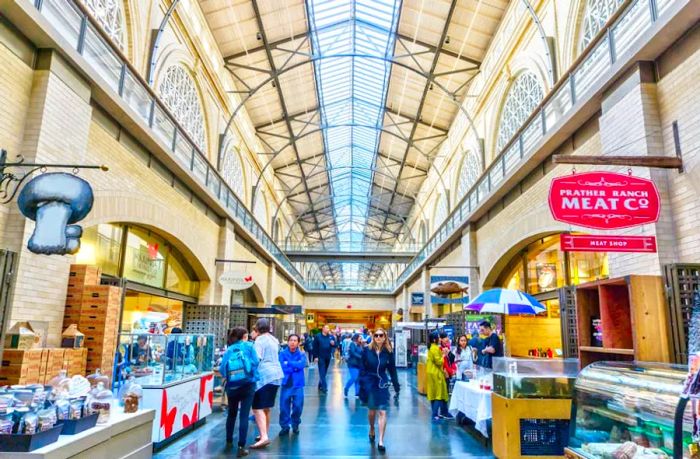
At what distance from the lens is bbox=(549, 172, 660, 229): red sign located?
5590 millimetres

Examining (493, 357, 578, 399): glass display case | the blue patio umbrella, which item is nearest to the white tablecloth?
(493, 357, 578, 399): glass display case

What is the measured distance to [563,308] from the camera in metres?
7.52

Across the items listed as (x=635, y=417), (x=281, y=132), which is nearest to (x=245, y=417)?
(x=635, y=417)

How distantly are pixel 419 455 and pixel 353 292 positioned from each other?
33829 mm

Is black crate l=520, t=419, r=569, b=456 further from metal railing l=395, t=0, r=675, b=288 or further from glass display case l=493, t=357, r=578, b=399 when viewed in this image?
metal railing l=395, t=0, r=675, b=288

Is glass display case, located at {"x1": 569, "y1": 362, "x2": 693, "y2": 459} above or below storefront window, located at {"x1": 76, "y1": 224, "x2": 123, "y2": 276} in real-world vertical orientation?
below

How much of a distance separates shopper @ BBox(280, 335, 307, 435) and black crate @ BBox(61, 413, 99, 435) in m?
3.94

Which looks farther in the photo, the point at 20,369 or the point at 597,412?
the point at 20,369

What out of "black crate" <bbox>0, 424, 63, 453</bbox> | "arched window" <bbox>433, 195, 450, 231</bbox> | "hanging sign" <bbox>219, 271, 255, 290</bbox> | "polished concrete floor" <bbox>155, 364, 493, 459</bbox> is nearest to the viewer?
"black crate" <bbox>0, 424, 63, 453</bbox>

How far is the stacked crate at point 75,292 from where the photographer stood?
23.2ft

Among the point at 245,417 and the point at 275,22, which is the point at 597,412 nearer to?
the point at 245,417

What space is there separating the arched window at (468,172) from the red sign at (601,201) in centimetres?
1115

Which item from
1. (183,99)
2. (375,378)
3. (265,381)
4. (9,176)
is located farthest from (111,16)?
(375,378)

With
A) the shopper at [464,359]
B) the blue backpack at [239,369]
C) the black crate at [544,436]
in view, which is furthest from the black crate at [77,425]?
the shopper at [464,359]
